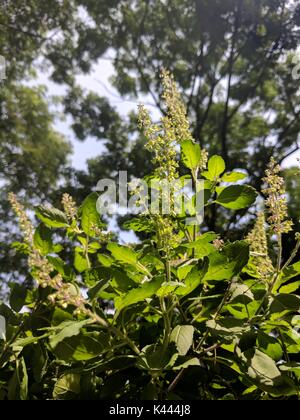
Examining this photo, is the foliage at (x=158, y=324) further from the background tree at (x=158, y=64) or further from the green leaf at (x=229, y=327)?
the background tree at (x=158, y=64)

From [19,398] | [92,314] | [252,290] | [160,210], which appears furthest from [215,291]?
[19,398]

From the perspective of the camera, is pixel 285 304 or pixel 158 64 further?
pixel 158 64

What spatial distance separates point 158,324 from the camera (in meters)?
0.97

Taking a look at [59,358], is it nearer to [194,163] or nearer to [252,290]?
[252,290]

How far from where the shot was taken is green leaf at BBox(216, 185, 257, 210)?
3.38ft

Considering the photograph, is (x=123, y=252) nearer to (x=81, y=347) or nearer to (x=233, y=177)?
(x=81, y=347)

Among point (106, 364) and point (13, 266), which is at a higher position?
point (13, 266)

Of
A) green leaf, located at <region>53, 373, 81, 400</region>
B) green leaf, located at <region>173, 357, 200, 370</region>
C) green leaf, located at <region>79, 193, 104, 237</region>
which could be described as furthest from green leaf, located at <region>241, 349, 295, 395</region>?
green leaf, located at <region>79, 193, 104, 237</region>

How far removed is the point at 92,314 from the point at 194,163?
53cm

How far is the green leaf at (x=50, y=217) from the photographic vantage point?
102 cm

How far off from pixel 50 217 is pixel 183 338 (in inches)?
18.3

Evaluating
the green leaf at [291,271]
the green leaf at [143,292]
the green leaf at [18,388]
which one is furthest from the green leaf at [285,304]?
the green leaf at [18,388]

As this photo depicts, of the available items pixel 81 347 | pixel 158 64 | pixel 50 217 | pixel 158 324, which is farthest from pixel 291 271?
pixel 158 64

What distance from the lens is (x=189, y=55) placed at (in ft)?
32.3
